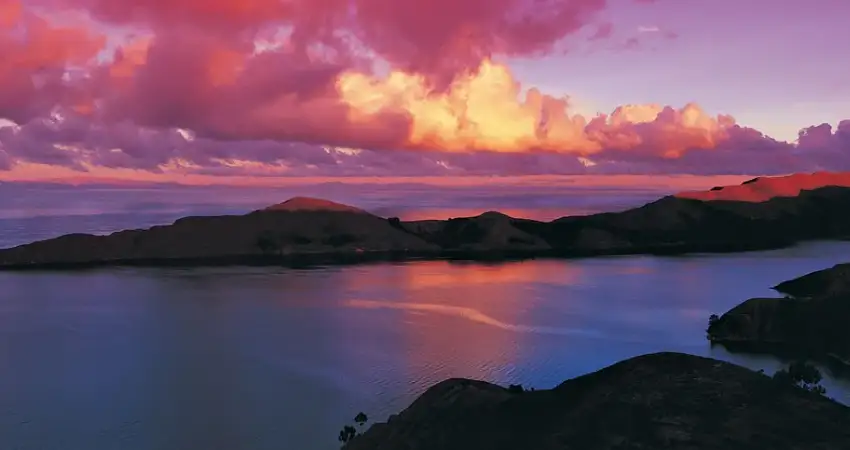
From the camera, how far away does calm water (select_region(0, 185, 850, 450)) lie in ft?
152

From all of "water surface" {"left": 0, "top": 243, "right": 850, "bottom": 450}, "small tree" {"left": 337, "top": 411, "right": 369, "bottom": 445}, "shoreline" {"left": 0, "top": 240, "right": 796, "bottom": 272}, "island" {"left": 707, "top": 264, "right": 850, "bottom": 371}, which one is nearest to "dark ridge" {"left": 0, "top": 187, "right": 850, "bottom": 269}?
"shoreline" {"left": 0, "top": 240, "right": 796, "bottom": 272}

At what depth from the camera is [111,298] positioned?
110 meters

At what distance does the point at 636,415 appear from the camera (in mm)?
32062

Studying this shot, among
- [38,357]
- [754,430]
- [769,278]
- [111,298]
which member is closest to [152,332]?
[38,357]

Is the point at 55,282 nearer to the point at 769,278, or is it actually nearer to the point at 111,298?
the point at 111,298

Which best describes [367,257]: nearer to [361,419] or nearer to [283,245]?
[283,245]

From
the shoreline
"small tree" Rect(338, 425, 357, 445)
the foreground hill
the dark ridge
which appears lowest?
"small tree" Rect(338, 425, 357, 445)

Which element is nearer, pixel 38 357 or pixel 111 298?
pixel 38 357

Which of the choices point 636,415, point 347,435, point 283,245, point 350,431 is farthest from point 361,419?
point 283,245

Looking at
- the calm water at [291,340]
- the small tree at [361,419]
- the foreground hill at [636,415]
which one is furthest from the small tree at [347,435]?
the foreground hill at [636,415]

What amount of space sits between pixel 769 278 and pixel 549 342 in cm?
7405

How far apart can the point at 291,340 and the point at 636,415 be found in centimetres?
4776

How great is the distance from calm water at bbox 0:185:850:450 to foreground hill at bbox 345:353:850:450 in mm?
8206

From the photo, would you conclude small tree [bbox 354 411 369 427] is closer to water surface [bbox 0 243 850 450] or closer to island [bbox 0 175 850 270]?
water surface [bbox 0 243 850 450]
